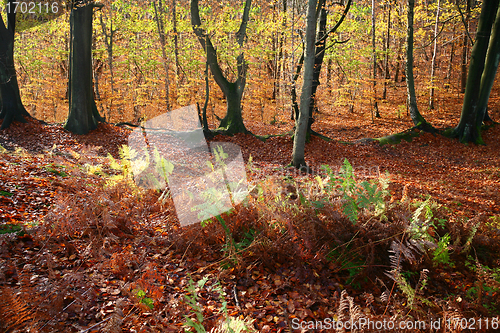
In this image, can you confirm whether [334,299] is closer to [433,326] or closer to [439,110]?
[433,326]

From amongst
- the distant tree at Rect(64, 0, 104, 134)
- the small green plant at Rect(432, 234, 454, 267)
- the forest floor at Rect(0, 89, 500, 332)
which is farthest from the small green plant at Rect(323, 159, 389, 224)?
the distant tree at Rect(64, 0, 104, 134)

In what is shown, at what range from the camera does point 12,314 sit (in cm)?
202

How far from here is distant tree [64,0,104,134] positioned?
10305 mm

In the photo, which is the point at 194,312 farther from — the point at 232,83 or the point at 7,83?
the point at 7,83

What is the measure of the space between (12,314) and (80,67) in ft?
35.5

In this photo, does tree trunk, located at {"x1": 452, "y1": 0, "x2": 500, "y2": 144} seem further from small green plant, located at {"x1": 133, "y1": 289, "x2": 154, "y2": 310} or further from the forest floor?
small green plant, located at {"x1": 133, "y1": 289, "x2": 154, "y2": 310}

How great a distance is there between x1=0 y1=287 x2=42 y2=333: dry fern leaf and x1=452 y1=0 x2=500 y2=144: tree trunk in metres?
15.0

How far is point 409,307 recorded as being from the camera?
2.65 meters

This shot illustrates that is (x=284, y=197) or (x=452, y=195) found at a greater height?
(x=284, y=197)

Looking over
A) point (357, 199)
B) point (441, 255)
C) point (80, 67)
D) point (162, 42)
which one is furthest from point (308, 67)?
point (162, 42)

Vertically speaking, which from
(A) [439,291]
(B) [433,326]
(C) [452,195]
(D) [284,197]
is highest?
(D) [284,197]

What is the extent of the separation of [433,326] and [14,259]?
3902mm

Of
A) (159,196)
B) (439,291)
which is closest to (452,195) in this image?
(439,291)

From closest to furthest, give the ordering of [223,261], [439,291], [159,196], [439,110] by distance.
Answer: [439,291] → [223,261] → [159,196] → [439,110]
